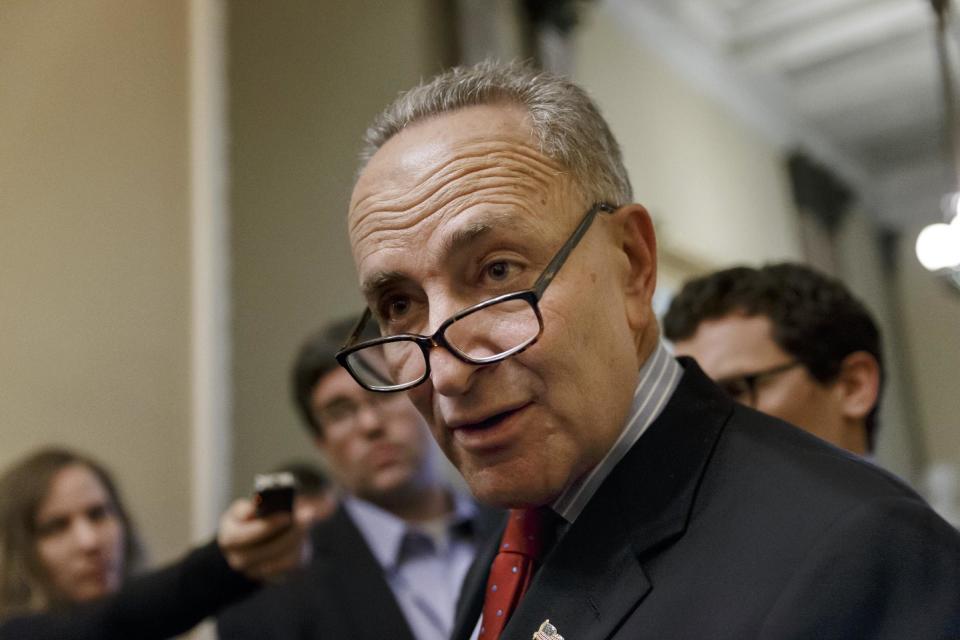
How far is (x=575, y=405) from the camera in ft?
3.66

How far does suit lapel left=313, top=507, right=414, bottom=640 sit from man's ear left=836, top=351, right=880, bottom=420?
1109 millimetres

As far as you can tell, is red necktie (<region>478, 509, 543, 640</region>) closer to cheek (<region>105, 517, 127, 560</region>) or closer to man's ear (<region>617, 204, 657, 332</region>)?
man's ear (<region>617, 204, 657, 332</region>)

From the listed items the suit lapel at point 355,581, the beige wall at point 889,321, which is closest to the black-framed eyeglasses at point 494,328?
the suit lapel at point 355,581

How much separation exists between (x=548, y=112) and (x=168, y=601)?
1.22 meters

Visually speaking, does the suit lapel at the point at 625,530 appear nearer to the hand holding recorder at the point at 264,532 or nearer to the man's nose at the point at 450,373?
the man's nose at the point at 450,373

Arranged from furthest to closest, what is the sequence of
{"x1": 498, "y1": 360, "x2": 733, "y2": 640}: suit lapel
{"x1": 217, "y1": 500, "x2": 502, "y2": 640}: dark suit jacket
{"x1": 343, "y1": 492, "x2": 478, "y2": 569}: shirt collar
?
1. {"x1": 343, "y1": 492, "x2": 478, "y2": 569}: shirt collar
2. {"x1": 217, "y1": 500, "x2": 502, "y2": 640}: dark suit jacket
3. {"x1": 498, "y1": 360, "x2": 733, "y2": 640}: suit lapel

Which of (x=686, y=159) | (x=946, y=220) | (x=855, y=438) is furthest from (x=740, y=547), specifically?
(x=686, y=159)

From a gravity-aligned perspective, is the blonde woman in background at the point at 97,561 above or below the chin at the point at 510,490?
below

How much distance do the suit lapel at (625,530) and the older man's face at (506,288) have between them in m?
0.05

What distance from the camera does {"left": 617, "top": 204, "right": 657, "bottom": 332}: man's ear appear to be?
1.24 metres

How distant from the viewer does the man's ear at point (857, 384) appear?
1929 millimetres

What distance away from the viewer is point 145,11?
3154 millimetres

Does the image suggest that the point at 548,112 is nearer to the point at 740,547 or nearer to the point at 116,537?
the point at 740,547

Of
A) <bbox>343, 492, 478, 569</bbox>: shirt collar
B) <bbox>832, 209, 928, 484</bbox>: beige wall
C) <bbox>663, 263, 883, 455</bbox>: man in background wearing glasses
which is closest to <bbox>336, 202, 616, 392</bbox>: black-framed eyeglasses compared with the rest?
<bbox>663, 263, 883, 455</bbox>: man in background wearing glasses
